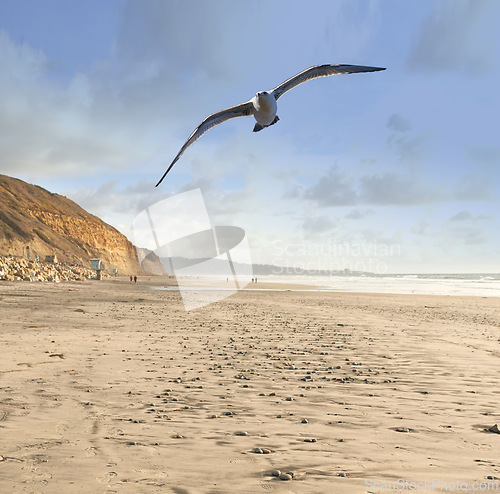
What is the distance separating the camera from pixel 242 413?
534 cm

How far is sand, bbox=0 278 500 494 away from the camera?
11.4 feet

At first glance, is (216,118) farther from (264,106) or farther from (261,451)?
(261,451)

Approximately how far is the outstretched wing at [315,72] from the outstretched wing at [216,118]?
0.80 metres

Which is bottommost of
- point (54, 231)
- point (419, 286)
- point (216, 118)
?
point (419, 286)

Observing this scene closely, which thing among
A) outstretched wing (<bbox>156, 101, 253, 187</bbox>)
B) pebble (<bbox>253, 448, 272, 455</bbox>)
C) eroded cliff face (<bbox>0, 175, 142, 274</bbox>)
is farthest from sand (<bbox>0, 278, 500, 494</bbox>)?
eroded cliff face (<bbox>0, 175, 142, 274</bbox>)

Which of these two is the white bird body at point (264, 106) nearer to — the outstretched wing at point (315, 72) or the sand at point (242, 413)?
the outstretched wing at point (315, 72)

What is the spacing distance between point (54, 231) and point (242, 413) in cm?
8759

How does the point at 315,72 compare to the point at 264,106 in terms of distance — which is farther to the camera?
the point at 315,72

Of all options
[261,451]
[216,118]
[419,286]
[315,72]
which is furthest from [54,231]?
[261,451]

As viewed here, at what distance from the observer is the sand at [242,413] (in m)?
3.47

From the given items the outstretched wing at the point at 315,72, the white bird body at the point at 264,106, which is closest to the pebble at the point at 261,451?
the white bird body at the point at 264,106

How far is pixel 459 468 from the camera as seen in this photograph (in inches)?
145

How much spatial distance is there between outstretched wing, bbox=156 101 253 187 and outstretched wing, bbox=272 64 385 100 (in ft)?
2.64

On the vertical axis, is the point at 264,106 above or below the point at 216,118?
below
